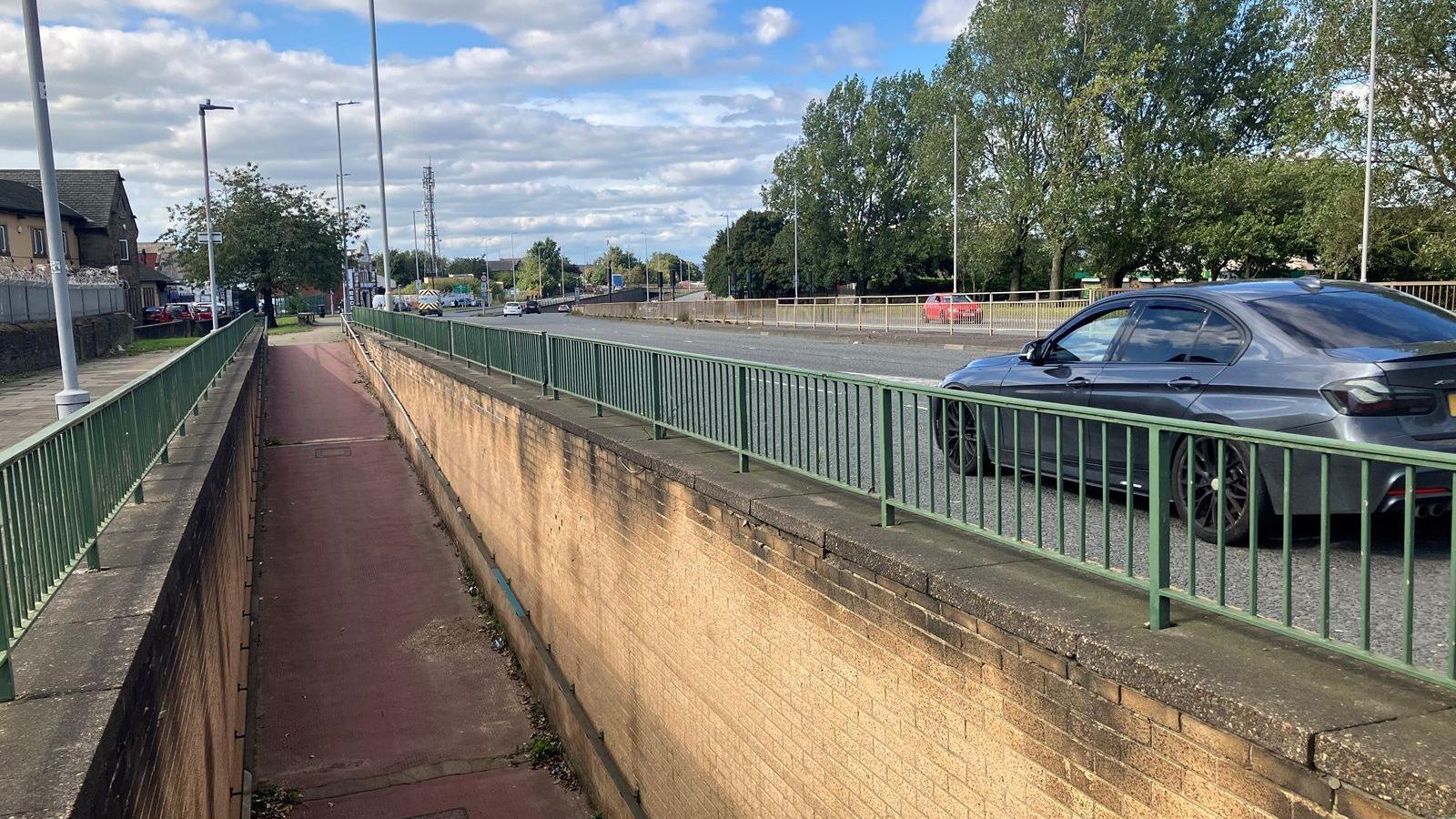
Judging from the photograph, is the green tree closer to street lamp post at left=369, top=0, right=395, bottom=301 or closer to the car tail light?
street lamp post at left=369, top=0, right=395, bottom=301

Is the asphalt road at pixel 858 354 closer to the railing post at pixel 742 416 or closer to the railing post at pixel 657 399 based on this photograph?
the railing post at pixel 657 399

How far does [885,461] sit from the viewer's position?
5.17 metres

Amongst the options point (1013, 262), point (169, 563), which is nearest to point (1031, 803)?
point (169, 563)

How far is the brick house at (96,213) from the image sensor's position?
6062 cm

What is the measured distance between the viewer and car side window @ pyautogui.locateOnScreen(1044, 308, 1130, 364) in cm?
623

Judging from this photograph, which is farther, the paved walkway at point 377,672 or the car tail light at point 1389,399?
the paved walkway at point 377,672

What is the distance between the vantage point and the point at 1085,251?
49.7 metres

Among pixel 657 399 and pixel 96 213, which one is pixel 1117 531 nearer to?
pixel 657 399

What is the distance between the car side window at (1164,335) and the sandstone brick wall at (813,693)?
2.17 metres

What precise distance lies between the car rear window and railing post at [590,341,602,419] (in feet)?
19.3

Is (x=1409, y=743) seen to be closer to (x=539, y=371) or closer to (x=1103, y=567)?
(x=1103, y=567)

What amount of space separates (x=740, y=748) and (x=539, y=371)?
6.84 metres

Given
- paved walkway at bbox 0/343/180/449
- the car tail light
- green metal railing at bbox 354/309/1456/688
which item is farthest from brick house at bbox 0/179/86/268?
the car tail light

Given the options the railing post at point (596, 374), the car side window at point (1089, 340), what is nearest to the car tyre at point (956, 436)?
the car side window at point (1089, 340)
